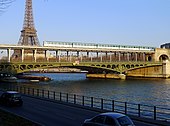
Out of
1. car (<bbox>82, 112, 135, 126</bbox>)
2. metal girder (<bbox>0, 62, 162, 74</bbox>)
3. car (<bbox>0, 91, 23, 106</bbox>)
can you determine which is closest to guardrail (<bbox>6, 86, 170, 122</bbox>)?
car (<bbox>0, 91, 23, 106</bbox>)

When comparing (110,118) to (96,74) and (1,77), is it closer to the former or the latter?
(1,77)

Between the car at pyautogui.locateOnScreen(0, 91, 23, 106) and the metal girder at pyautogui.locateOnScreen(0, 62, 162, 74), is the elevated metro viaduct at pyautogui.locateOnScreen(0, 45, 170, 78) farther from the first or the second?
the car at pyautogui.locateOnScreen(0, 91, 23, 106)

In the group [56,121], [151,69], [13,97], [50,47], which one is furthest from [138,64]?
[56,121]

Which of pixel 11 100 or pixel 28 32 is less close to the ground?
pixel 28 32

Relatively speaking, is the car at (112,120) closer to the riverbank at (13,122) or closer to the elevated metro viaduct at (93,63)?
the riverbank at (13,122)

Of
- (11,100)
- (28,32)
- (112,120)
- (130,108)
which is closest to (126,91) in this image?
(11,100)

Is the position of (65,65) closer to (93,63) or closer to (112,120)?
(93,63)

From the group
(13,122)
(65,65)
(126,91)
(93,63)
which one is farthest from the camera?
(93,63)

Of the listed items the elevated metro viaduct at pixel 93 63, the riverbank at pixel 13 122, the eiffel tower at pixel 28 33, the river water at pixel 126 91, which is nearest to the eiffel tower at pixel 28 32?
the eiffel tower at pixel 28 33

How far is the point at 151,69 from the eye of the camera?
145000 mm

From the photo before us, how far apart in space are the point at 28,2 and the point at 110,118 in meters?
168

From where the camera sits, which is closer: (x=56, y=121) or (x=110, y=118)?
(x=110, y=118)

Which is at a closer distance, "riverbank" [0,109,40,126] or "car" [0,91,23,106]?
"riverbank" [0,109,40,126]

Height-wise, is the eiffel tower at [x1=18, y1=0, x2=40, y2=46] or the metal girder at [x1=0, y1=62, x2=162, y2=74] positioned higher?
the eiffel tower at [x1=18, y1=0, x2=40, y2=46]
